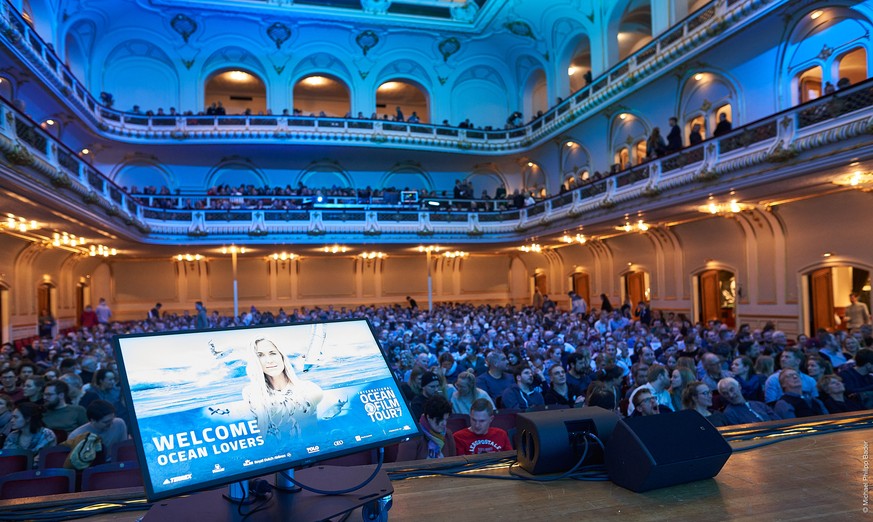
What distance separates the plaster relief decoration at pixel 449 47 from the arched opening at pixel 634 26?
782cm

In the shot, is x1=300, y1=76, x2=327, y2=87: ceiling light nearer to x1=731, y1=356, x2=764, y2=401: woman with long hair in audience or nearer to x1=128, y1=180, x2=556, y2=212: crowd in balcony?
x1=128, y1=180, x2=556, y2=212: crowd in balcony

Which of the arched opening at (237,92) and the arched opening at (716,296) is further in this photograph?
the arched opening at (237,92)

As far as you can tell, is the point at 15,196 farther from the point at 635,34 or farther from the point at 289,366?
the point at 635,34

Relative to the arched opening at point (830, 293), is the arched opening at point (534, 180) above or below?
above

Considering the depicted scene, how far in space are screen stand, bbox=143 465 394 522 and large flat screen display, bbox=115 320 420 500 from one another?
144mm

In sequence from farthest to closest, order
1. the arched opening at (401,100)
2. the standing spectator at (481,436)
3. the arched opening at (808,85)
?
the arched opening at (401,100) < the arched opening at (808,85) < the standing spectator at (481,436)

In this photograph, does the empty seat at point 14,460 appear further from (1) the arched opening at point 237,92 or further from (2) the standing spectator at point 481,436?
(1) the arched opening at point 237,92

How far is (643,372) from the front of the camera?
5.94m

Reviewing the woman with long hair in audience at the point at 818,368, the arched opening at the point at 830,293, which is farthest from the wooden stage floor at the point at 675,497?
the arched opening at the point at 830,293

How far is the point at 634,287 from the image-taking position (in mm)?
19953

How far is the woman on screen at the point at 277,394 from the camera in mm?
1609

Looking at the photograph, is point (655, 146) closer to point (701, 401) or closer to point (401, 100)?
point (701, 401)

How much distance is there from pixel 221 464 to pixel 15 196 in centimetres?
1050

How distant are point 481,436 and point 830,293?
13.3m
